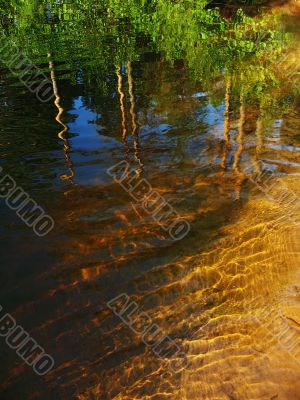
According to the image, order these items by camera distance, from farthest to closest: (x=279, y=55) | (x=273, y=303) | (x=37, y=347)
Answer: (x=279, y=55) < (x=273, y=303) < (x=37, y=347)

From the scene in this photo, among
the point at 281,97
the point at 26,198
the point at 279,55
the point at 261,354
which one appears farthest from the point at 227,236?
the point at 279,55

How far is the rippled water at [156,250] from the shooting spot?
11.5 ft

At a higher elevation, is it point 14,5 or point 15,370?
point 14,5

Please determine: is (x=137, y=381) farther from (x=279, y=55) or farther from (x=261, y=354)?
(x=279, y=55)

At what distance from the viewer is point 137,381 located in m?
3.44

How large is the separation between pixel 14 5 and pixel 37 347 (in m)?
23.8

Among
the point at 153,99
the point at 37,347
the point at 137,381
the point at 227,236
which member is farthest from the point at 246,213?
the point at 153,99

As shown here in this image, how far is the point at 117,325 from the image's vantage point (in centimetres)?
399

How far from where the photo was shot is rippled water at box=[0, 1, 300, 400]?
11.5ft

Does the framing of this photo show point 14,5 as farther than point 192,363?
Yes

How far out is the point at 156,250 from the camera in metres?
5.02

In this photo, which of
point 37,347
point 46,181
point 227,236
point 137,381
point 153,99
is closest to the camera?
point 137,381

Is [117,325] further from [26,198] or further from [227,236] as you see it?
[26,198]

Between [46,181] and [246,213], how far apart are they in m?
3.35
